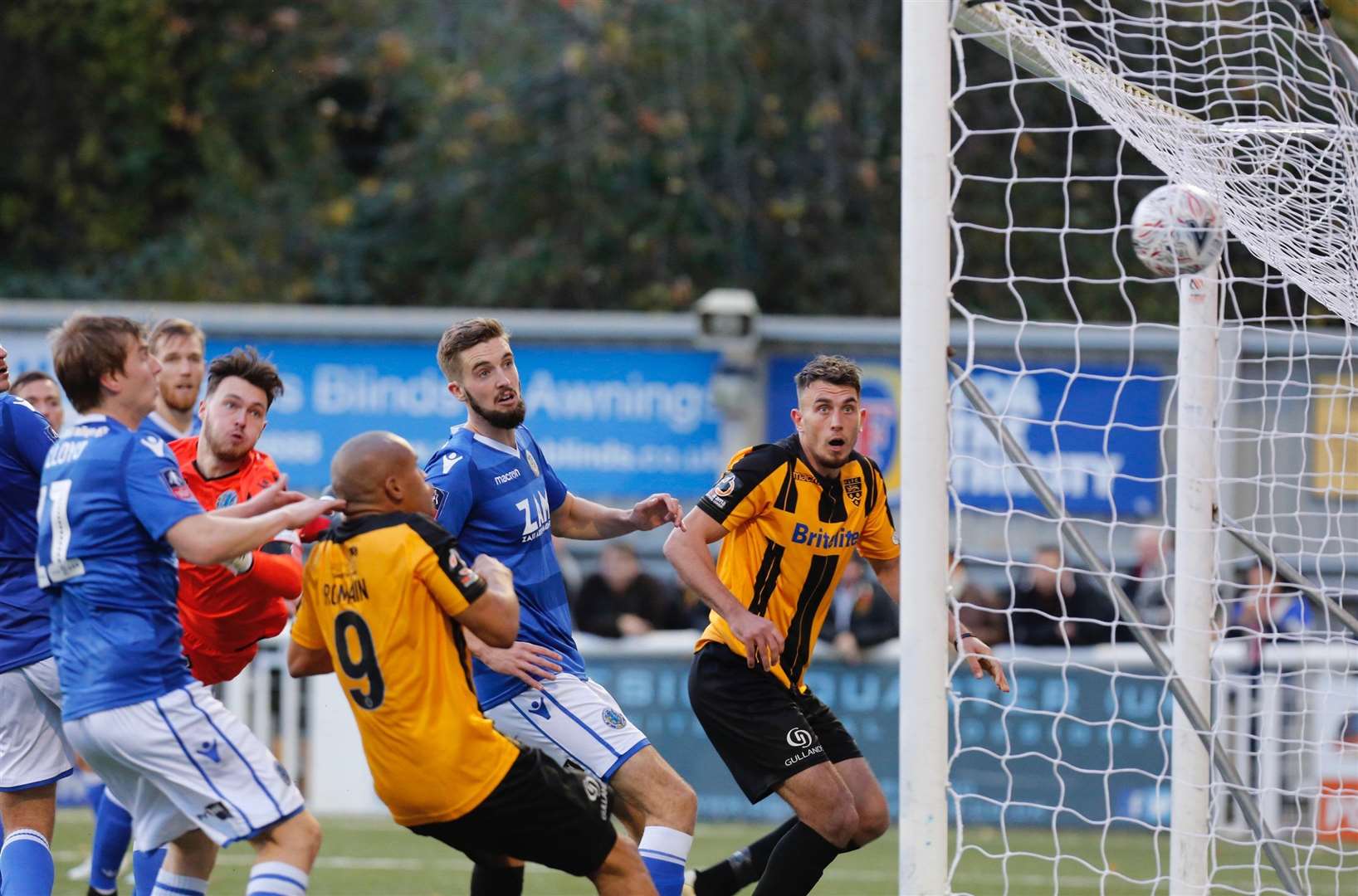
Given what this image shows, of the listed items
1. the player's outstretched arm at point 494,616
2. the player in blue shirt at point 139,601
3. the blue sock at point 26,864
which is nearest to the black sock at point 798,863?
the player's outstretched arm at point 494,616

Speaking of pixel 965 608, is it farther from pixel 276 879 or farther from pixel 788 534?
pixel 276 879

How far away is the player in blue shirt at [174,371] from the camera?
638 cm

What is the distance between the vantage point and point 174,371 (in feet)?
21.0

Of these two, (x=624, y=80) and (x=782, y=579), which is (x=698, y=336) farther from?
(x=782, y=579)

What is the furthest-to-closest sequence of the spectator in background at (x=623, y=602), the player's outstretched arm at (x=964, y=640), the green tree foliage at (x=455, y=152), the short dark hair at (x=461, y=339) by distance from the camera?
the green tree foliage at (x=455, y=152)
the spectator in background at (x=623, y=602)
the short dark hair at (x=461, y=339)
the player's outstretched arm at (x=964, y=640)

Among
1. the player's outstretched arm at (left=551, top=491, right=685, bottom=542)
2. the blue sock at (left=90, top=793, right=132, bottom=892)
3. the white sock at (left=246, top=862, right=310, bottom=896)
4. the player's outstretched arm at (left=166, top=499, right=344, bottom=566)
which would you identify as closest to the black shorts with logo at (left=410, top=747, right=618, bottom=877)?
the white sock at (left=246, top=862, right=310, bottom=896)

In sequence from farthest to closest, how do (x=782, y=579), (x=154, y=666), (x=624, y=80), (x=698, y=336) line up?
(x=624, y=80), (x=698, y=336), (x=782, y=579), (x=154, y=666)

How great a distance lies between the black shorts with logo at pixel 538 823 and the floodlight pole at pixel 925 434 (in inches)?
36.3

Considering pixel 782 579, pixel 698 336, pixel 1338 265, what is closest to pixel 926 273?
pixel 782 579

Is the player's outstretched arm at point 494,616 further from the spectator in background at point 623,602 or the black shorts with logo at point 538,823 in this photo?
the spectator in background at point 623,602

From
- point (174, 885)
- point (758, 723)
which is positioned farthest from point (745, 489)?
point (174, 885)

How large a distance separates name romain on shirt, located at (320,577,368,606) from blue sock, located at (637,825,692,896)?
58.6 inches

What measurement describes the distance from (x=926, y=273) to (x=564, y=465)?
9.23 meters

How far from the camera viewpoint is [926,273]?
4.74 metres
